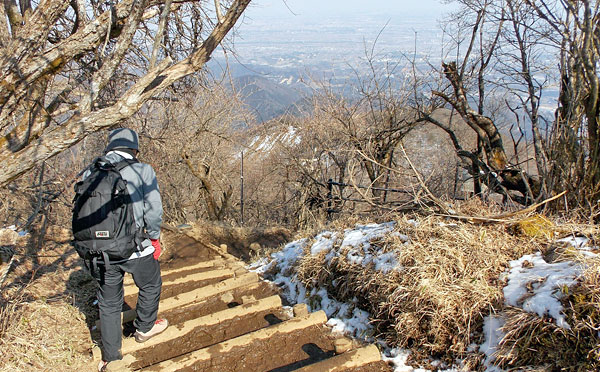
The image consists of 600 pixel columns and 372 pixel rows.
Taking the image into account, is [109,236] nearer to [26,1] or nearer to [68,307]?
[68,307]

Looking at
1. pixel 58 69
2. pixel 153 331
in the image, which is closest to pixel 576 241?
pixel 153 331

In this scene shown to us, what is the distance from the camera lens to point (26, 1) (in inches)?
176

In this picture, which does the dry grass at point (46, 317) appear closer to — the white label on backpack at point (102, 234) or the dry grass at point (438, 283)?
the white label on backpack at point (102, 234)

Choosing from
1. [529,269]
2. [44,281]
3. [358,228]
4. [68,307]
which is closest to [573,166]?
[529,269]

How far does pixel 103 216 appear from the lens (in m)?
2.90

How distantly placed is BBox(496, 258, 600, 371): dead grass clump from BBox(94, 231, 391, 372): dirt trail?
0.93 m

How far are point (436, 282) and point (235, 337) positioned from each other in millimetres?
1781

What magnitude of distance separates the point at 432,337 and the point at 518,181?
5.14 m

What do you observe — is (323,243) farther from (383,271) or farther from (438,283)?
(438,283)

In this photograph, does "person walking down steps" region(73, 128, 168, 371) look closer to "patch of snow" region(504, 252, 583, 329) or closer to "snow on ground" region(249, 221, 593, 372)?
"snow on ground" region(249, 221, 593, 372)

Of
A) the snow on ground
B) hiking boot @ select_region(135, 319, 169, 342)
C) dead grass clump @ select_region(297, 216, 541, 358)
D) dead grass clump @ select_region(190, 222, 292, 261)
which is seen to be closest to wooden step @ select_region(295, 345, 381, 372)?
the snow on ground

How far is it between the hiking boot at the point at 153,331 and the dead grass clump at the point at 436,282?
1.79 meters

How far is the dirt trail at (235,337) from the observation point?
A: 307cm

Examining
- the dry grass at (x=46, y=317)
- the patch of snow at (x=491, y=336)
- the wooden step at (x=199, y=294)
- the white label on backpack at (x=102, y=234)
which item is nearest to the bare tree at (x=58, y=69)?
the white label on backpack at (x=102, y=234)
